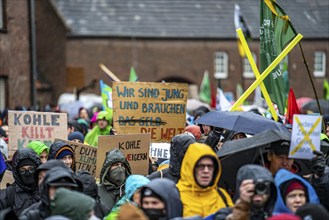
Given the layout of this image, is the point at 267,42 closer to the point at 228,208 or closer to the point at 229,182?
the point at 229,182

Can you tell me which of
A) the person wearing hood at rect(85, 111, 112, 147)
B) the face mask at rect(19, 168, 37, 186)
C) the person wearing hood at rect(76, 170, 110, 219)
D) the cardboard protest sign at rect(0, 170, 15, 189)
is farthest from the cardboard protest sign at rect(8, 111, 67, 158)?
the person wearing hood at rect(76, 170, 110, 219)

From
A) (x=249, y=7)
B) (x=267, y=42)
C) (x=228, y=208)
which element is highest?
(x=249, y=7)

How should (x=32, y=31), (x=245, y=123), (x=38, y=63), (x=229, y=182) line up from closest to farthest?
(x=229, y=182) < (x=245, y=123) < (x=32, y=31) < (x=38, y=63)

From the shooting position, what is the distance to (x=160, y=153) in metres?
11.8

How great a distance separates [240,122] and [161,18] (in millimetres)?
37504

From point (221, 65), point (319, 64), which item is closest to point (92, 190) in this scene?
point (221, 65)

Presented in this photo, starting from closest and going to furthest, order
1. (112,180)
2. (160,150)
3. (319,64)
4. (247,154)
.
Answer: (247,154) < (112,180) < (160,150) < (319,64)

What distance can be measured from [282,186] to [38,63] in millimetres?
39274

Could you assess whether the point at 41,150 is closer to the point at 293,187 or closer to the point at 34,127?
the point at 34,127

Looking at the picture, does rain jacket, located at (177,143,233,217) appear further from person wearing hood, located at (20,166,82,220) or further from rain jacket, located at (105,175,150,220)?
person wearing hood, located at (20,166,82,220)

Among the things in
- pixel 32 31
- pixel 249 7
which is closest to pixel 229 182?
pixel 32 31

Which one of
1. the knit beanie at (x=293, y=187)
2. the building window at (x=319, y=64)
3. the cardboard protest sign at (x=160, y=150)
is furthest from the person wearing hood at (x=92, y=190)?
the building window at (x=319, y=64)

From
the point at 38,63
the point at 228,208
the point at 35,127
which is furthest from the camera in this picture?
the point at 38,63

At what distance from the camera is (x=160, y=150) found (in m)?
11.8
